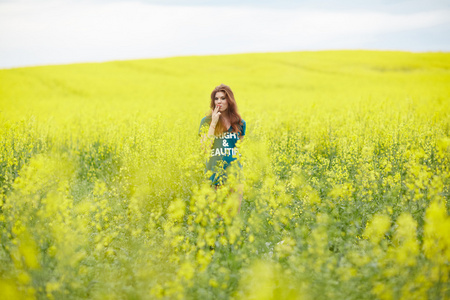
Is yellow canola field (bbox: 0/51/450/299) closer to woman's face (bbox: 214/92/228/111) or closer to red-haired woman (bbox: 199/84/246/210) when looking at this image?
red-haired woman (bbox: 199/84/246/210)

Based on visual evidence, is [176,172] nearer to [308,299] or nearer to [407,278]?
[308,299]

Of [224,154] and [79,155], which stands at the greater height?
[224,154]

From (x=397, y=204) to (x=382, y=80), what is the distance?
19798 mm

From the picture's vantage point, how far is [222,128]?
384cm

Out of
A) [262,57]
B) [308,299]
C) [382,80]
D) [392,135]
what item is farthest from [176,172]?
[262,57]

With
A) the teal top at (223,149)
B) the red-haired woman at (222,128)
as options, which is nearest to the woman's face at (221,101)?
the red-haired woman at (222,128)

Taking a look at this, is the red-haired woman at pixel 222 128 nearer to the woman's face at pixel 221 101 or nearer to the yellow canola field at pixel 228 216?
the woman's face at pixel 221 101

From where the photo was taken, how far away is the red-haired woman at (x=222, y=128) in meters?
3.78

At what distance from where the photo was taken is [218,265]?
106 inches

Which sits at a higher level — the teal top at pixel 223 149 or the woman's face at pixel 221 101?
the woman's face at pixel 221 101

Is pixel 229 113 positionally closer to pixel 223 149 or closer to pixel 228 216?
pixel 223 149

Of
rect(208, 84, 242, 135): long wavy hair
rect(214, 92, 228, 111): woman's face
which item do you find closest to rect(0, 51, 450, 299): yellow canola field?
rect(208, 84, 242, 135): long wavy hair

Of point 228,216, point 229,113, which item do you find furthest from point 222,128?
point 228,216

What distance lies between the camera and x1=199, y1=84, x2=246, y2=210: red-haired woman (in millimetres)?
3777
